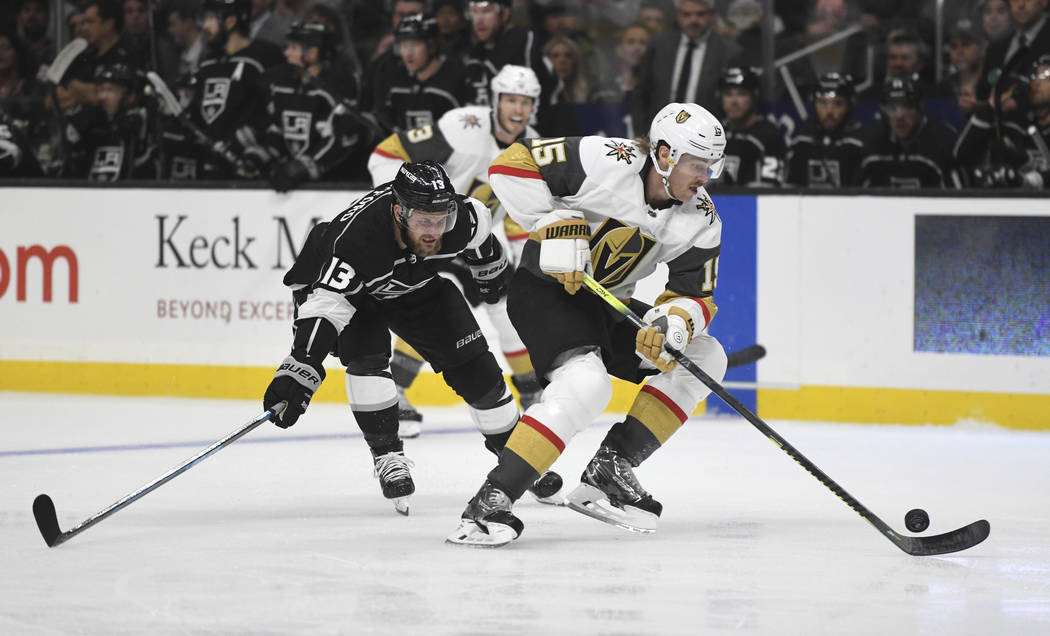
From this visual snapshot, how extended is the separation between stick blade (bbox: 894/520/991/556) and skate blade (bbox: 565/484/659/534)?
0.67m

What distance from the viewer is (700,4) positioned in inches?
266

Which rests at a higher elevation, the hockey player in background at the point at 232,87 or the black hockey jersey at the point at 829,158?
the hockey player in background at the point at 232,87

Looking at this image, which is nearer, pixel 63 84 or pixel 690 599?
pixel 690 599

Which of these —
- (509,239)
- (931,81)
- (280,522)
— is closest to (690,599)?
(280,522)

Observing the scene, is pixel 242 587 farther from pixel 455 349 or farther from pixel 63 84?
pixel 63 84

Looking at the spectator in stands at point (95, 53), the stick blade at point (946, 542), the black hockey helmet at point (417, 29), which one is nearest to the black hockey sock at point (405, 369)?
the black hockey helmet at point (417, 29)

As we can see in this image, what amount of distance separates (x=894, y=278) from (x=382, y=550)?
10.2 ft

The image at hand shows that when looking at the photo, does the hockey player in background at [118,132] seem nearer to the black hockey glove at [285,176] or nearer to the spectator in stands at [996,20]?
the black hockey glove at [285,176]

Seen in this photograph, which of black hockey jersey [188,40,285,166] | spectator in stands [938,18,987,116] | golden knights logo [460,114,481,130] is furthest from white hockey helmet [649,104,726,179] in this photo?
black hockey jersey [188,40,285,166]

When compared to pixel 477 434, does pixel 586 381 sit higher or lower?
higher

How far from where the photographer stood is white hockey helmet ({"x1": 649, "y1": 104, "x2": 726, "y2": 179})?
3803 millimetres

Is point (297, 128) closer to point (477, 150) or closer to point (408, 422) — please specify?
point (477, 150)

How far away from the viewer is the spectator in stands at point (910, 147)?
6438 millimetres

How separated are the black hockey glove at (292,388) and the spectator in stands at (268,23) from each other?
12.4 feet
